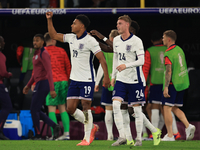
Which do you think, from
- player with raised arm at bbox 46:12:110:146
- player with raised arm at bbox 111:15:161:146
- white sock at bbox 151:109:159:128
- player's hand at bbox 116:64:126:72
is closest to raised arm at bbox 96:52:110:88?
player with raised arm at bbox 46:12:110:146

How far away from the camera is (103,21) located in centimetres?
1071

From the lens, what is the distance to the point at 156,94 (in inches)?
350

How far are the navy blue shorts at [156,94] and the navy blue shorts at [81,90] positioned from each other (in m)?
2.53

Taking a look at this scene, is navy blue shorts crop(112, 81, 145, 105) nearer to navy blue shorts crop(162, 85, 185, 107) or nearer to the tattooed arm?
the tattooed arm

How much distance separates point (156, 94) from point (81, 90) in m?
2.68

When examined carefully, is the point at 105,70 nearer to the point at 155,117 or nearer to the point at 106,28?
the point at 155,117

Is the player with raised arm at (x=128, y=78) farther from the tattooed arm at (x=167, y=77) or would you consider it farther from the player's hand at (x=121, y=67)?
the tattooed arm at (x=167, y=77)

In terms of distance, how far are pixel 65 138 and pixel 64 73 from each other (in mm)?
1316

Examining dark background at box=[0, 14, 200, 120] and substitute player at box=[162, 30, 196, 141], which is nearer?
substitute player at box=[162, 30, 196, 141]

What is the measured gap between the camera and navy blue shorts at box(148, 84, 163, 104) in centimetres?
887

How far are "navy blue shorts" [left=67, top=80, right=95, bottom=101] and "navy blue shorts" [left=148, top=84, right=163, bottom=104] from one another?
2529 millimetres

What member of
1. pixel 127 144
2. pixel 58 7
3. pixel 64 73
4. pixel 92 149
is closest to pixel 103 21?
pixel 58 7

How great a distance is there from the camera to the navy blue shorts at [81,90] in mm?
6602

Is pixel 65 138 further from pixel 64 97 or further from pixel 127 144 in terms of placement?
pixel 127 144
